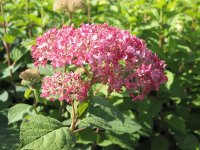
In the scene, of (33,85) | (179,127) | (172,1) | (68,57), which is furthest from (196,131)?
(68,57)

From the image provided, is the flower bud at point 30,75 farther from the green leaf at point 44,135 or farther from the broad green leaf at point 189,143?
the broad green leaf at point 189,143

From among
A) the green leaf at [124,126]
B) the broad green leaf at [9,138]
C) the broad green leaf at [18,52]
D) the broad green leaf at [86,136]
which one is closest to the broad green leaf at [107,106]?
the green leaf at [124,126]

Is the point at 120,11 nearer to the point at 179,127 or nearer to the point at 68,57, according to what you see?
the point at 179,127

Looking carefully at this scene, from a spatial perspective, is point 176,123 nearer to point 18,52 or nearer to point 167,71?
point 167,71

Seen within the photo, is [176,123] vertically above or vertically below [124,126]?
below

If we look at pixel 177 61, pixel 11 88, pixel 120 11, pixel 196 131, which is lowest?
pixel 196 131

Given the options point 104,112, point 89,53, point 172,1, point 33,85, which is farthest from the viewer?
point 172,1

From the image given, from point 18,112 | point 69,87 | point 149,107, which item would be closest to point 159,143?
point 149,107
